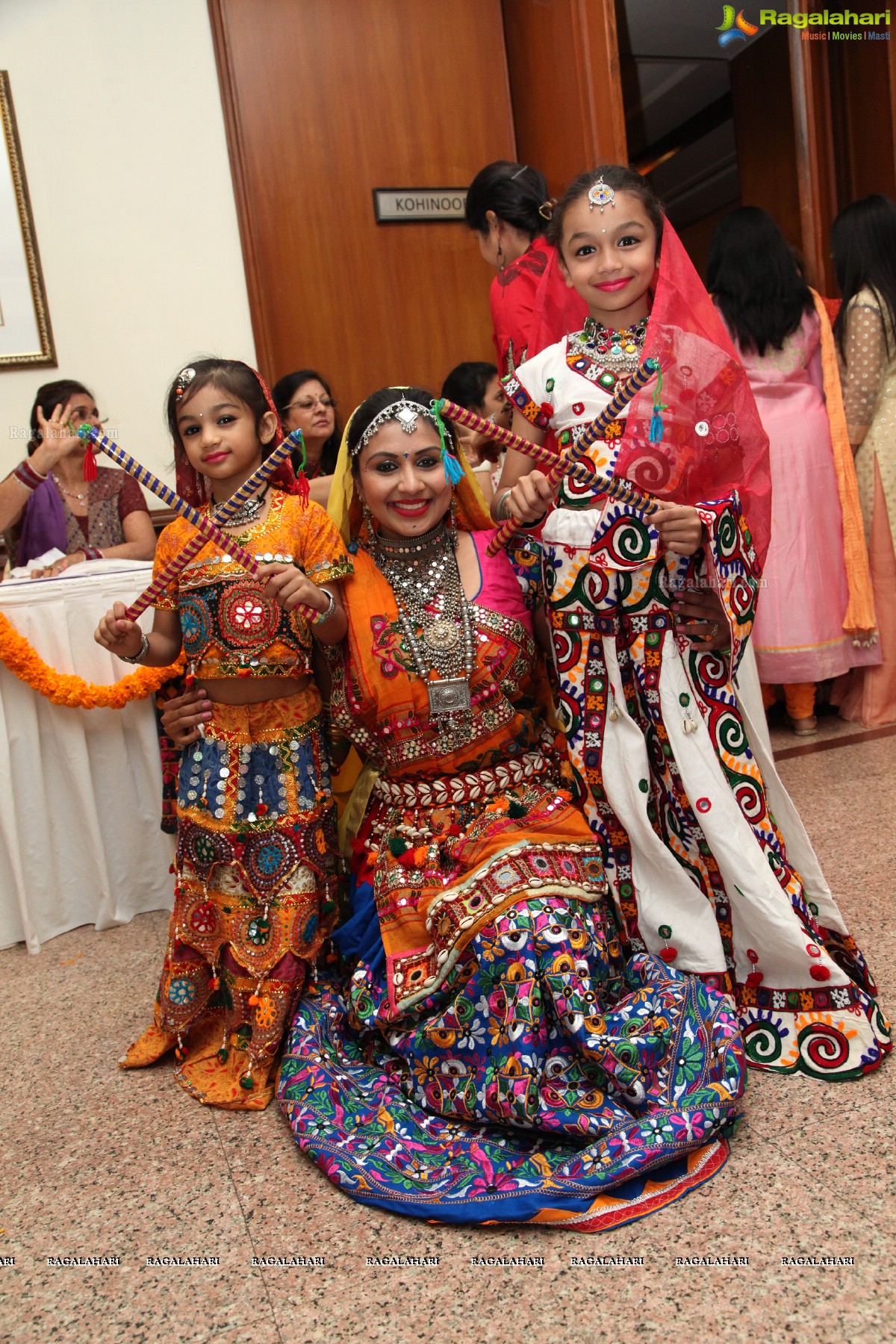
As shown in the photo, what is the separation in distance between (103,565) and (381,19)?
2.72 metres

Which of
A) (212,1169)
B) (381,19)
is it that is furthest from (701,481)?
(381,19)

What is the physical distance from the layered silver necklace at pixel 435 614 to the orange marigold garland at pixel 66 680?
2.87ft

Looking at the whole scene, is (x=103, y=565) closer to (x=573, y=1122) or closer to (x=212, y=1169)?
(x=212, y=1169)

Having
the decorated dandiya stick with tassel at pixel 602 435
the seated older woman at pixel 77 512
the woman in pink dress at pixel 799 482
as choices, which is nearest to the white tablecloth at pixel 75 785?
the seated older woman at pixel 77 512

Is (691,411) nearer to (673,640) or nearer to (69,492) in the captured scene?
(673,640)

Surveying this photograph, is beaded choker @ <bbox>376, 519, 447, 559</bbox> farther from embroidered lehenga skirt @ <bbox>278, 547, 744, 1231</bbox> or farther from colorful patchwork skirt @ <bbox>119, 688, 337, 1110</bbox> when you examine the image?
colorful patchwork skirt @ <bbox>119, 688, 337, 1110</bbox>

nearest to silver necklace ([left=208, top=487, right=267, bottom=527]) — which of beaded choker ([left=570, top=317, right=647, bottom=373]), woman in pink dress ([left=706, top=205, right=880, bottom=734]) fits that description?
beaded choker ([left=570, top=317, right=647, bottom=373])

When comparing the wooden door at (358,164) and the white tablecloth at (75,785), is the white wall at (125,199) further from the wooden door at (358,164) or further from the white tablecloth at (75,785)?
the white tablecloth at (75,785)

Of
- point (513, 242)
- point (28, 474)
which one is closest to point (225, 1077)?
point (28, 474)

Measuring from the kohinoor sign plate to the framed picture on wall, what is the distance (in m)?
1.33

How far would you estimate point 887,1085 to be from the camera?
5.14 ft

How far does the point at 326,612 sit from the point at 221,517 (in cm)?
25

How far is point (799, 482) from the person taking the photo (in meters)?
3.37

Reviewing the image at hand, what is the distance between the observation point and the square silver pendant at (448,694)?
5.90 feet
